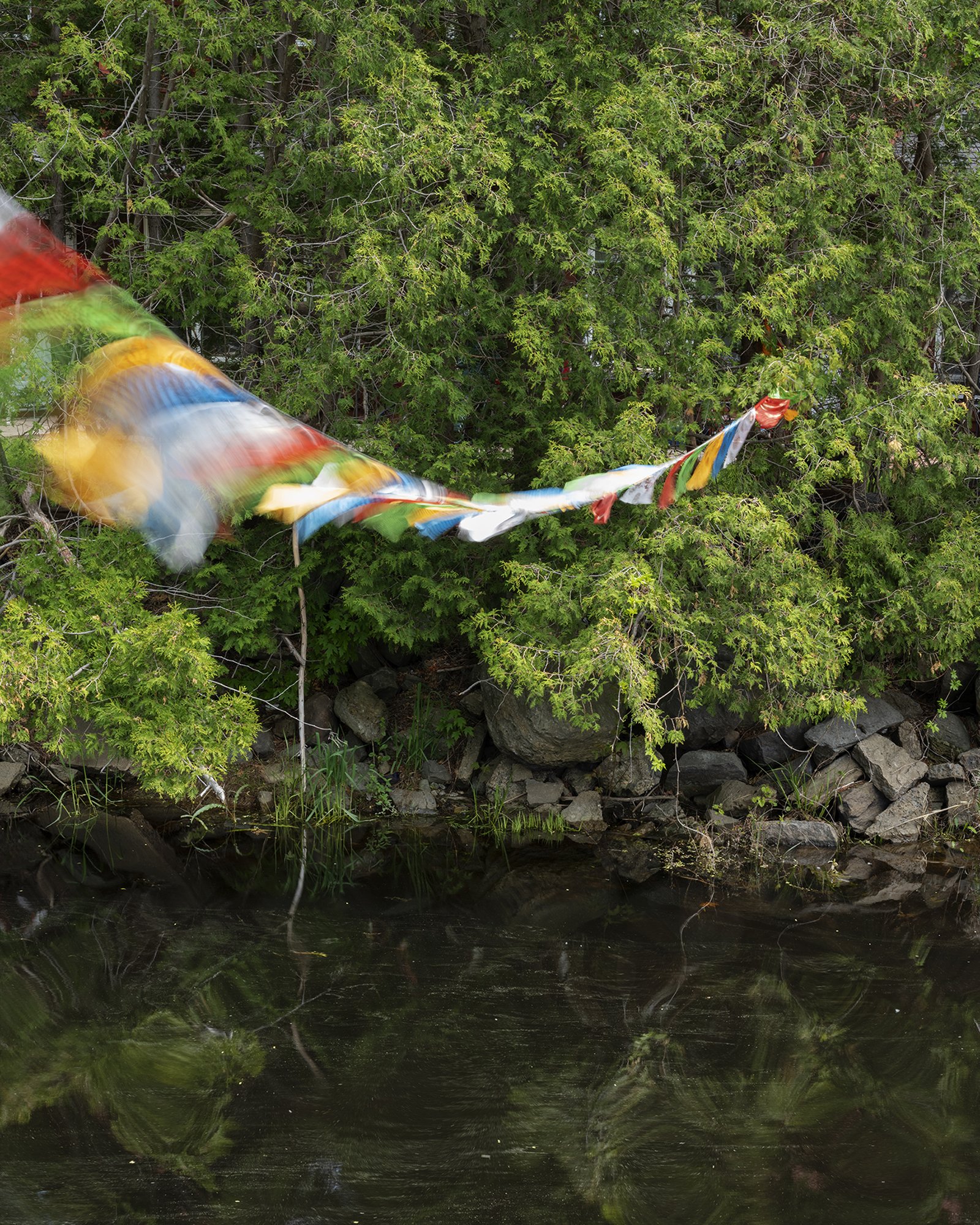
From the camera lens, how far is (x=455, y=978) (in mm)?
6230

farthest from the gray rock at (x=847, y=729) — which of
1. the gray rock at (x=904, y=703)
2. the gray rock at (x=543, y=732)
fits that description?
the gray rock at (x=543, y=732)

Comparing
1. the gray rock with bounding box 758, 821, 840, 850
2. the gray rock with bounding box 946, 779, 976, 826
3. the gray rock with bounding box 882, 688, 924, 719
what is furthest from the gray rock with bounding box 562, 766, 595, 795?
the gray rock with bounding box 946, 779, 976, 826

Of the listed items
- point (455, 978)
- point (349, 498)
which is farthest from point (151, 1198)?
point (349, 498)

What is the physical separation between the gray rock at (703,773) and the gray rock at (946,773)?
1243mm

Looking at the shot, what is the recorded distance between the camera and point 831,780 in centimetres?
854

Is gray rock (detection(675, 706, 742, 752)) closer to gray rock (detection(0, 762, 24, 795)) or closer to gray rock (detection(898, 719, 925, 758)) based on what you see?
gray rock (detection(898, 719, 925, 758))

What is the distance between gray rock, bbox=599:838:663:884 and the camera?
7.78 metres

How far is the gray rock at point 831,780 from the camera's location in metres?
8.46

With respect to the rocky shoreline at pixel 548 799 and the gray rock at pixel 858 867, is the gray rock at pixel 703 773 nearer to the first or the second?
the rocky shoreline at pixel 548 799

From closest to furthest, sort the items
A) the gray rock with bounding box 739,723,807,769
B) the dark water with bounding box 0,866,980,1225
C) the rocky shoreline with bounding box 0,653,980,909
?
the dark water with bounding box 0,866,980,1225 → the rocky shoreline with bounding box 0,653,980,909 → the gray rock with bounding box 739,723,807,769

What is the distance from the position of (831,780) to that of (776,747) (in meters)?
0.54

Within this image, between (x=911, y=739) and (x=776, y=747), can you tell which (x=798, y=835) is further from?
(x=911, y=739)

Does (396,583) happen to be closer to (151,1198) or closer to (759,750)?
(759,750)

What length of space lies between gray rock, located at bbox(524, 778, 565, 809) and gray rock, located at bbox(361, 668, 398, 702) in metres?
1.39
